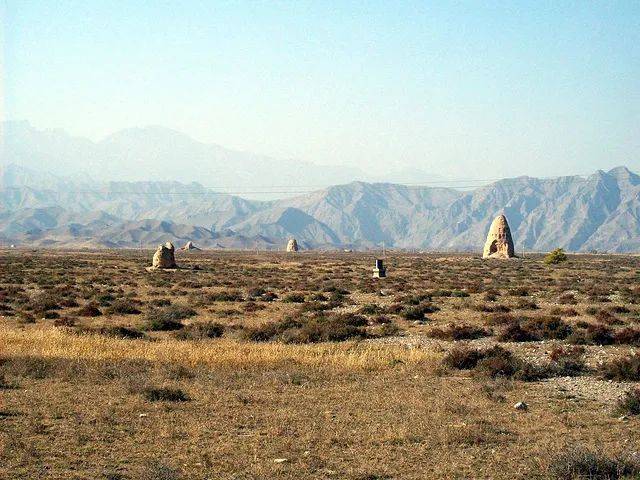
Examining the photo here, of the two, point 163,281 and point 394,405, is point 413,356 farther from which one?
point 163,281

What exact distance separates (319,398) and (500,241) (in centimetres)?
7198

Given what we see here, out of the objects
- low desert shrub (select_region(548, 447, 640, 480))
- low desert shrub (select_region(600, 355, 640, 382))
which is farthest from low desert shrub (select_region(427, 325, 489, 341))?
low desert shrub (select_region(548, 447, 640, 480))

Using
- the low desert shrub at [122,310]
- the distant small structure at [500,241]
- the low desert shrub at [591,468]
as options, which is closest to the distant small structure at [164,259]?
the low desert shrub at [122,310]

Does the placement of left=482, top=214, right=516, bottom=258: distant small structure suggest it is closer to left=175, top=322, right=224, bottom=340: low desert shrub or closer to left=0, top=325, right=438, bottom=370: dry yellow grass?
left=175, top=322, right=224, bottom=340: low desert shrub

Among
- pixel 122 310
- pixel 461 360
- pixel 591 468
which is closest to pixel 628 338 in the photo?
pixel 461 360

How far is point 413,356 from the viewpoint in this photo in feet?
51.9

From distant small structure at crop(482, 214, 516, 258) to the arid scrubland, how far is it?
56.0 m

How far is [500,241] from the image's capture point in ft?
265

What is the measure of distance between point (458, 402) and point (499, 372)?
2666mm

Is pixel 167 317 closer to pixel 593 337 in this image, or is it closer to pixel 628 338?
pixel 593 337

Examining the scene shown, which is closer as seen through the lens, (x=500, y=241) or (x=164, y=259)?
(x=164, y=259)

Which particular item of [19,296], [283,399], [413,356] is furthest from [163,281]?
[283,399]

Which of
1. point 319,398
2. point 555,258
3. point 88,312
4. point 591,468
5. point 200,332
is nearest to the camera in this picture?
point 591,468

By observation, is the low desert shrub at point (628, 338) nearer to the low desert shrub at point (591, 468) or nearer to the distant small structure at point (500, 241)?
the low desert shrub at point (591, 468)
